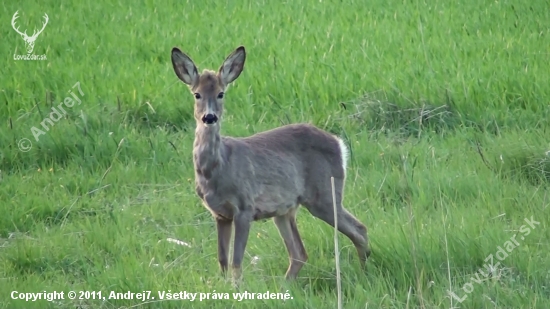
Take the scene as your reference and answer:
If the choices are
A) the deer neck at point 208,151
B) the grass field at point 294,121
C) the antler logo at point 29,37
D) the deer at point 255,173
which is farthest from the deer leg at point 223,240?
the antler logo at point 29,37

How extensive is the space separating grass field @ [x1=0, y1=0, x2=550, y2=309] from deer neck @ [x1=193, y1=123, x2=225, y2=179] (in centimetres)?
65

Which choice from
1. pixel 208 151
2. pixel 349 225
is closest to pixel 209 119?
pixel 208 151

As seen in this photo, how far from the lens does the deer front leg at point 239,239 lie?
Result: 6.11 m

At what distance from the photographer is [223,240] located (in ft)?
20.9

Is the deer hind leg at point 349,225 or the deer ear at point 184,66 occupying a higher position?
the deer ear at point 184,66

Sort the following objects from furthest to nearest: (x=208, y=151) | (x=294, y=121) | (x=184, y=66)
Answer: (x=294, y=121) < (x=184, y=66) < (x=208, y=151)

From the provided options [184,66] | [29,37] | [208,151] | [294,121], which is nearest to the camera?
[208,151]

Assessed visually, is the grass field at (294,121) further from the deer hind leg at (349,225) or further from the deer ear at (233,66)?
the deer ear at (233,66)

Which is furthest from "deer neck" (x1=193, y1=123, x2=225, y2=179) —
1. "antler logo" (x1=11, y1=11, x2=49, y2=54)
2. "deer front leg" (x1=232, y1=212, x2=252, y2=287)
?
"antler logo" (x1=11, y1=11, x2=49, y2=54)

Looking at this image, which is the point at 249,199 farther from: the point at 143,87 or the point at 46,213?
the point at 143,87

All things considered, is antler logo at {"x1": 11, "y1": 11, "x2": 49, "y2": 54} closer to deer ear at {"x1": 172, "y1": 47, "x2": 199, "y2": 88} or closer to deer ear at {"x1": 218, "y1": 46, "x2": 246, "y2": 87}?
deer ear at {"x1": 172, "y1": 47, "x2": 199, "y2": 88}

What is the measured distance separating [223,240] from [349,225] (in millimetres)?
863

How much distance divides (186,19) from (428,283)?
26.6ft

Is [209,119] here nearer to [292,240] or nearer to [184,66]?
[184,66]
